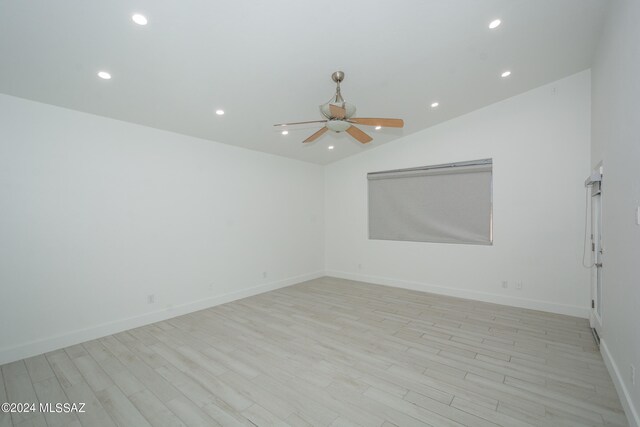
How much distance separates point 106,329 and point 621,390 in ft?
16.5

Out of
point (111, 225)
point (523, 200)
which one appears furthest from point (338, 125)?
point (523, 200)

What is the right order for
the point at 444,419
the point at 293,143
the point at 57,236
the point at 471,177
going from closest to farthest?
the point at 444,419
the point at 57,236
the point at 471,177
the point at 293,143

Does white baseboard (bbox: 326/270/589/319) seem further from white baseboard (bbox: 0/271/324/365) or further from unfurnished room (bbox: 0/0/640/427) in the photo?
white baseboard (bbox: 0/271/324/365)

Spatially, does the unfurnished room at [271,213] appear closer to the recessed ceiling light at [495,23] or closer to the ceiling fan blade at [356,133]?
the recessed ceiling light at [495,23]

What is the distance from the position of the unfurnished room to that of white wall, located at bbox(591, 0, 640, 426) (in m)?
0.03

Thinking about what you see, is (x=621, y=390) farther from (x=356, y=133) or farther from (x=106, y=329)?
(x=106, y=329)

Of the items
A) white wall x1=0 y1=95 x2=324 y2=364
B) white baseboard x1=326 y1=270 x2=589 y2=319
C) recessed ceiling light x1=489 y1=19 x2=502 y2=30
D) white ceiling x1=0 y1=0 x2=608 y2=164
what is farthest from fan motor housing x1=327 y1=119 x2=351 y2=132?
white baseboard x1=326 y1=270 x2=589 y2=319

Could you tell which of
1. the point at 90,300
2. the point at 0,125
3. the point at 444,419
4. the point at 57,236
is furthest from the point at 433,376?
the point at 0,125

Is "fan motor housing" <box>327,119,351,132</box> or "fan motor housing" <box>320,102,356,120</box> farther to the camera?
"fan motor housing" <box>327,119,351,132</box>

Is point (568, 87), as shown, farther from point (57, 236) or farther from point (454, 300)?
point (57, 236)

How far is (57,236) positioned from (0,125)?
1.20 meters

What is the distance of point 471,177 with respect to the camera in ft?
15.3

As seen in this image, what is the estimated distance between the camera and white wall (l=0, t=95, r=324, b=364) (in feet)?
9.30

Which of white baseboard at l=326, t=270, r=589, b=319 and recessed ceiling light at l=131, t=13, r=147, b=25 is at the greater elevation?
recessed ceiling light at l=131, t=13, r=147, b=25
